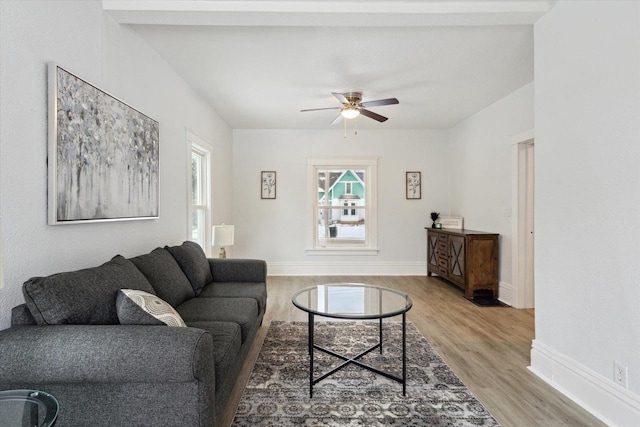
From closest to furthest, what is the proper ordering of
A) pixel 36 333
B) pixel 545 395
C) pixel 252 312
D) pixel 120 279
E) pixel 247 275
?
pixel 36 333 < pixel 120 279 < pixel 545 395 < pixel 252 312 < pixel 247 275

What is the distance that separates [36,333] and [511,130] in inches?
187

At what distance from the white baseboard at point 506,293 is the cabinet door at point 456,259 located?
1.55 feet

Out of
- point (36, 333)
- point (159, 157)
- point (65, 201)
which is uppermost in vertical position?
point (159, 157)

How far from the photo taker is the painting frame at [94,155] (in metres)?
1.78

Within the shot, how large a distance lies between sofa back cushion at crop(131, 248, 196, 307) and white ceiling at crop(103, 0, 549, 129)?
5.78 ft

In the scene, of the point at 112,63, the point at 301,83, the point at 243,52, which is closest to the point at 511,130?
the point at 301,83

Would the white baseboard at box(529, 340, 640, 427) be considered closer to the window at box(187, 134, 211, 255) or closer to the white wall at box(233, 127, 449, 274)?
the white wall at box(233, 127, 449, 274)

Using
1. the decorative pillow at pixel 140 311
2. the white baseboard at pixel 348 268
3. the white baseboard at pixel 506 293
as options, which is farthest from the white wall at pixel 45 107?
the white baseboard at pixel 506 293

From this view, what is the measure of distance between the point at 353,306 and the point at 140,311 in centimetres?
142

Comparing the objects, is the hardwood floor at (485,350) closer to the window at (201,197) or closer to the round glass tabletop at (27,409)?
the round glass tabletop at (27,409)

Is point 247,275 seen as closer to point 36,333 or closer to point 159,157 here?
point 159,157

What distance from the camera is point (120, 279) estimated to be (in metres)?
1.85

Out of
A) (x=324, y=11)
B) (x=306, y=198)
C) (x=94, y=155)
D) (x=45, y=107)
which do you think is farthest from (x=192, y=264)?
(x=306, y=198)

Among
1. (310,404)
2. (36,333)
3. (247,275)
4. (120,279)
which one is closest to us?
(36,333)
